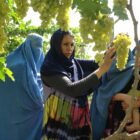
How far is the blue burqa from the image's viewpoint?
152 inches

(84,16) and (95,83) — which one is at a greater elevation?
(84,16)

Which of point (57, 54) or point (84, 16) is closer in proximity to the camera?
point (84, 16)

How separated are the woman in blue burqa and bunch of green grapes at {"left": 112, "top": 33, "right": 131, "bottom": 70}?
2.71m

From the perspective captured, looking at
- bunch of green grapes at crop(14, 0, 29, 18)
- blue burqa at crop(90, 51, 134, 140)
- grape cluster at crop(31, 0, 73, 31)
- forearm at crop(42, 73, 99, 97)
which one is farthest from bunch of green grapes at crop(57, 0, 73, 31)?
blue burqa at crop(90, 51, 134, 140)

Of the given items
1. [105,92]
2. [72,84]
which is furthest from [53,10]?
[105,92]

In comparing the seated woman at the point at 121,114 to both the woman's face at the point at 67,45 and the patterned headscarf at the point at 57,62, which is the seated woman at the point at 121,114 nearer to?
the patterned headscarf at the point at 57,62

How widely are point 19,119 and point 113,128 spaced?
3.38 ft

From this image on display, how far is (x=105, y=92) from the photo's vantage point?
391 centimetres

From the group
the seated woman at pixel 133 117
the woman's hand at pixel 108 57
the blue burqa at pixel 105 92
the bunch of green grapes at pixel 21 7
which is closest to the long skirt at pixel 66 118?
the blue burqa at pixel 105 92

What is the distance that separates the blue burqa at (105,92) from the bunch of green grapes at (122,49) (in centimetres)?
206

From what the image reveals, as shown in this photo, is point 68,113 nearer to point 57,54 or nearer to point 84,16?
point 57,54

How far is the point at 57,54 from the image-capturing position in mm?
3809

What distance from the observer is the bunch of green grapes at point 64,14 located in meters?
1.62

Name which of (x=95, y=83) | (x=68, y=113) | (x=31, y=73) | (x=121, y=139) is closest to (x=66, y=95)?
(x=68, y=113)
